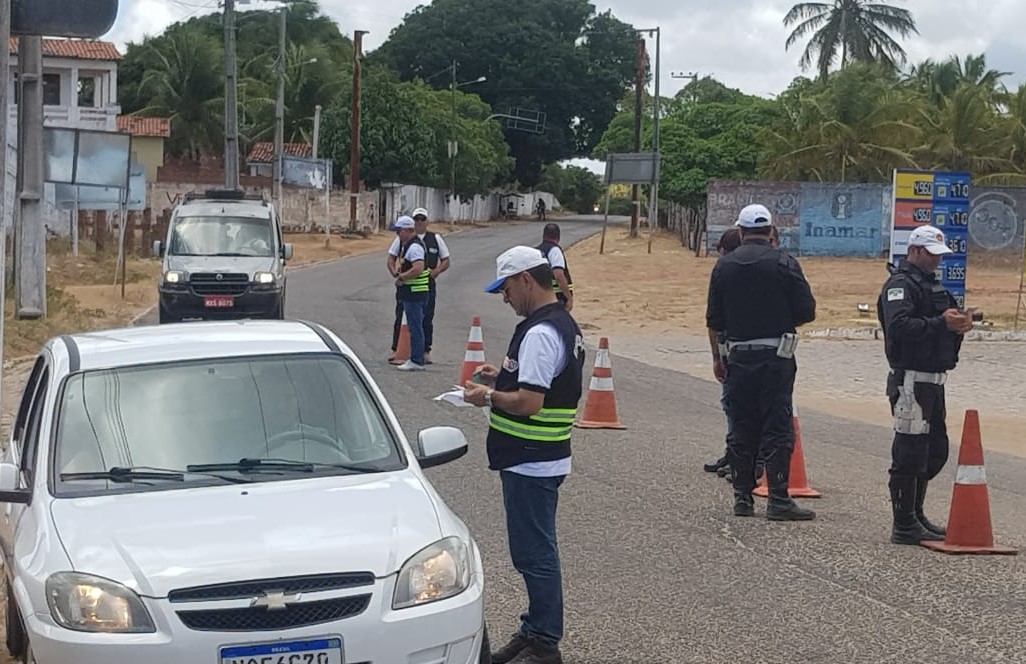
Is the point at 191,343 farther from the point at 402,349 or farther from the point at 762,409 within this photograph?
the point at 402,349

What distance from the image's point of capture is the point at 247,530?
5.07 metres

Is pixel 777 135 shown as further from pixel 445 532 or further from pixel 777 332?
pixel 445 532

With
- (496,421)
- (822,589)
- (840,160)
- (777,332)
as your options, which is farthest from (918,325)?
(840,160)

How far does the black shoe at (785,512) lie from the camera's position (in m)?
9.16

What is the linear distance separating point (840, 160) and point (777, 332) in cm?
4402

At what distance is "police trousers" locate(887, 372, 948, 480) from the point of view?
8.39 meters

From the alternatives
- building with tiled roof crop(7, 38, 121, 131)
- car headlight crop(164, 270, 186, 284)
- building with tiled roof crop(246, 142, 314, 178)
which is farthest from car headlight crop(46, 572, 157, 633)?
building with tiled roof crop(246, 142, 314, 178)

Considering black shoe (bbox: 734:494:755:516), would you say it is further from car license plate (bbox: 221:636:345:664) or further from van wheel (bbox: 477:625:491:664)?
car license plate (bbox: 221:636:345:664)

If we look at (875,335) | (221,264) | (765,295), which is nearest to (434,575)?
(765,295)

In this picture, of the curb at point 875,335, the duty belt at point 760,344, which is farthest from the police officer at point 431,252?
the curb at point 875,335

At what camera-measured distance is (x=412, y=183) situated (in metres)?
68.2

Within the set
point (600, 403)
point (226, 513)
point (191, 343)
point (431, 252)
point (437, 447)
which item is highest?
point (431, 252)

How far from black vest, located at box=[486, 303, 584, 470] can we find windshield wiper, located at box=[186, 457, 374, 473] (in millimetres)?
601

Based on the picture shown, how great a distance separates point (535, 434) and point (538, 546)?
478 mm
